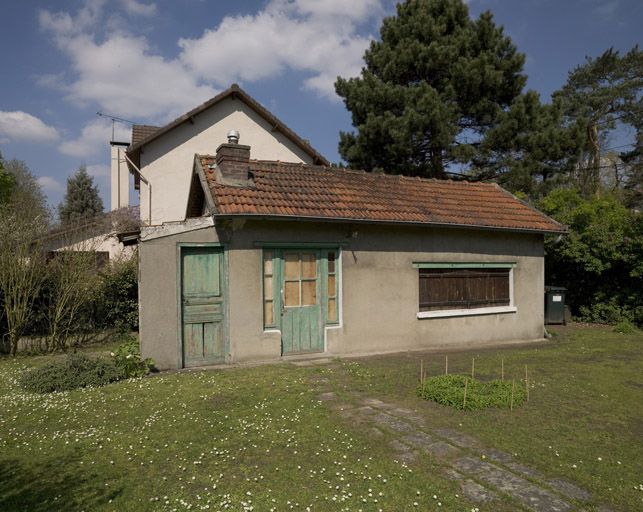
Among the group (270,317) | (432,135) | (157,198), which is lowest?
(270,317)

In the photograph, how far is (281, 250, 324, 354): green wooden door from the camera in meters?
10.1

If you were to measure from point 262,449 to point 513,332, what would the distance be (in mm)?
9841

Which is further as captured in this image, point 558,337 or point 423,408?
point 558,337

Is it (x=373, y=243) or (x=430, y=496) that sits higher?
(x=373, y=243)

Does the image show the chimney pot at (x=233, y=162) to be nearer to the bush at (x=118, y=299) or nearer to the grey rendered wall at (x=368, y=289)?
the grey rendered wall at (x=368, y=289)

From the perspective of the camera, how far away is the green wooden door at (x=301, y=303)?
10055mm

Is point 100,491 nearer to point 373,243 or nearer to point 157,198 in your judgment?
point 373,243

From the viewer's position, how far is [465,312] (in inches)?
485

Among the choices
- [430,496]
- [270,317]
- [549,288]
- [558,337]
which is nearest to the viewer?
[430,496]

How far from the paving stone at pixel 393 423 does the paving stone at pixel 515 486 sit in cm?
95

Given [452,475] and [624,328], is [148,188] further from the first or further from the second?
[452,475]

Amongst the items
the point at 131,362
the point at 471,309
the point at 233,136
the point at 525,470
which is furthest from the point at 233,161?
the point at 525,470

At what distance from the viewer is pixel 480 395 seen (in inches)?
267

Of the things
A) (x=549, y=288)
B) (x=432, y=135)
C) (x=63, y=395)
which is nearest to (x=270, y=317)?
(x=63, y=395)
